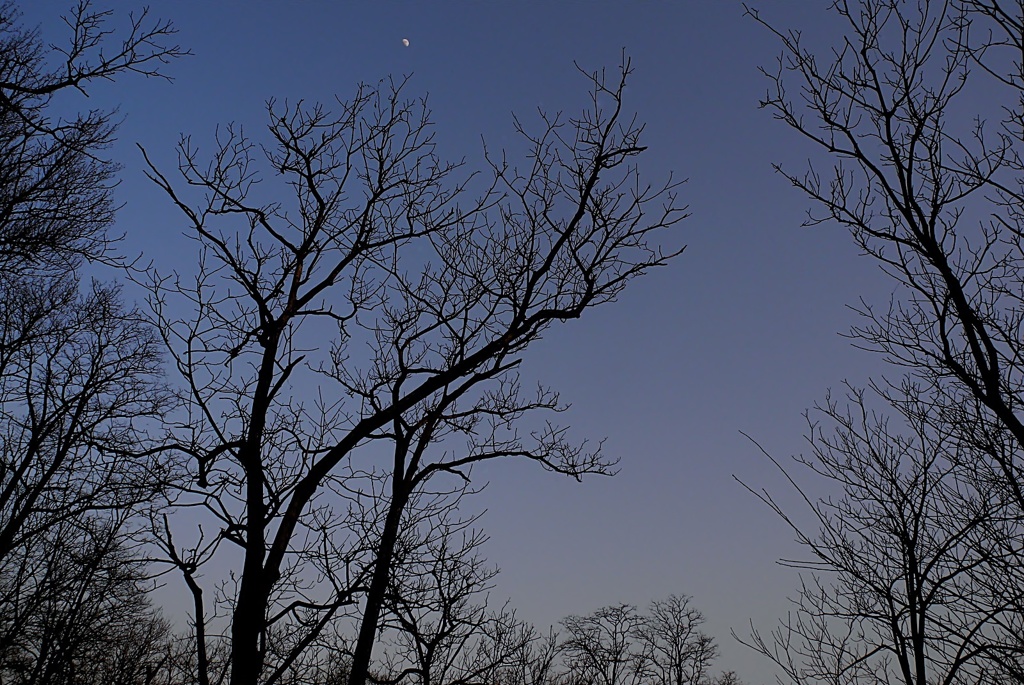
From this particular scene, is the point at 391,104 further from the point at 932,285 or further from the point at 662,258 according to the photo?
the point at 932,285

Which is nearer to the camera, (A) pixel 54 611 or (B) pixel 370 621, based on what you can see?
(B) pixel 370 621

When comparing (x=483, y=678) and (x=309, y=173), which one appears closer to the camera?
(x=309, y=173)

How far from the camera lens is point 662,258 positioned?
4344 millimetres

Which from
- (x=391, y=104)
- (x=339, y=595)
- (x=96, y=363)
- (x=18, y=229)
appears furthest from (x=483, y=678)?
(x=96, y=363)

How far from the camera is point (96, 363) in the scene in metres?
14.8

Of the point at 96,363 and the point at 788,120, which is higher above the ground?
the point at 96,363

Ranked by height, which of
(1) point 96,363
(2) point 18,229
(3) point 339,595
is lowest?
(3) point 339,595

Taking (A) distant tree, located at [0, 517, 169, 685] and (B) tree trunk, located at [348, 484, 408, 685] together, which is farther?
(A) distant tree, located at [0, 517, 169, 685]

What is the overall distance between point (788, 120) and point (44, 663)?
48.5 feet

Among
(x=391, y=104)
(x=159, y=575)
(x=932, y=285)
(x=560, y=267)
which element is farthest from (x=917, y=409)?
(x=159, y=575)

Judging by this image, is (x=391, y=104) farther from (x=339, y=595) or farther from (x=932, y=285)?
(x=932, y=285)

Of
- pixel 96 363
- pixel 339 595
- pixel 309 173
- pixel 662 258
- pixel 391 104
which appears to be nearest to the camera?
pixel 339 595

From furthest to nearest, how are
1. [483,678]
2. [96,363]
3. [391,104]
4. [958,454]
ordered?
[96,363]
[958,454]
[483,678]
[391,104]

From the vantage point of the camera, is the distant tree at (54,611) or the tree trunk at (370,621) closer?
the tree trunk at (370,621)
